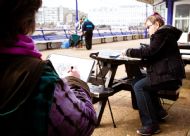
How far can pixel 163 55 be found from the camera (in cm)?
365

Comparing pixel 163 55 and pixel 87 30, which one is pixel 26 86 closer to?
pixel 163 55

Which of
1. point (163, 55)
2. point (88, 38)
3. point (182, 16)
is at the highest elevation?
point (182, 16)

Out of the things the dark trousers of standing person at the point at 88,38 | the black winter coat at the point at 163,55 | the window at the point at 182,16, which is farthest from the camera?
the window at the point at 182,16

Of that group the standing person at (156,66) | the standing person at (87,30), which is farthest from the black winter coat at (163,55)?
the standing person at (87,30)

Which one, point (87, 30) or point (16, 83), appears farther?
point (87, 30)

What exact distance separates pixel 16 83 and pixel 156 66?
111 inches

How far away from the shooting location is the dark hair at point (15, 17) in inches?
40.0

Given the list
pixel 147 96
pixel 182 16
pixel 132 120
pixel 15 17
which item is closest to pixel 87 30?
pixel 182 16

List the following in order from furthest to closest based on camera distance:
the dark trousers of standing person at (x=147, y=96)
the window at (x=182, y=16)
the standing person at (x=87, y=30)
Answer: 1. the window at (x=182, y=16)
2. the standing person at (x=87, y=30)
3. the dark trousers of standing person at (x=147, y=96)

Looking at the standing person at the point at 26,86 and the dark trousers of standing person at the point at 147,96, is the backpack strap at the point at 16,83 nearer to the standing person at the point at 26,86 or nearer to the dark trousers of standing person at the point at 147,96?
the standing person at the point at 26,86

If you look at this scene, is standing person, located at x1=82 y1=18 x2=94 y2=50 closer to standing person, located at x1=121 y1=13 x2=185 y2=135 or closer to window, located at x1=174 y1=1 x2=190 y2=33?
window, located at x1=174 y1=1 x2=190 y2=33

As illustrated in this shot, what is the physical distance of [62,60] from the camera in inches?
97.4

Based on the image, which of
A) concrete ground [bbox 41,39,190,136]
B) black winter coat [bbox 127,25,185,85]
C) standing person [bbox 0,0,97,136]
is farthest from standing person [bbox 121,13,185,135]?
standing person [bbox 0,0,97,136]

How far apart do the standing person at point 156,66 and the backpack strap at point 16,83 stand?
2.73 metres
